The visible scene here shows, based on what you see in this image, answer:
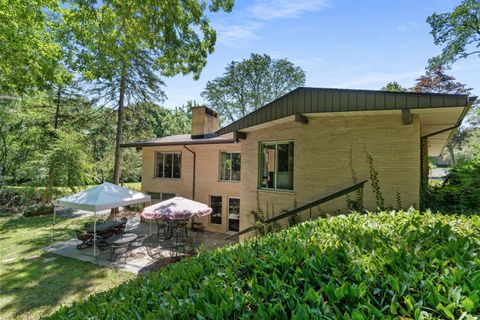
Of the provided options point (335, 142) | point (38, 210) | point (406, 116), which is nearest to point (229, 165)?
point (335, 142)

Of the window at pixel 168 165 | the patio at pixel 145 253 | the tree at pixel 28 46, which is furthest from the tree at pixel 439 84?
the tree at pixel 28 46

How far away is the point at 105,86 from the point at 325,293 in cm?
1960

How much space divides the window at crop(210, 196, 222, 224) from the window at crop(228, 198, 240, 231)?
2.15 ft

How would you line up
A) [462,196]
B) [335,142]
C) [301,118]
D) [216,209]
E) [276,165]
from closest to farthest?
1. [462,196]
2. [335,142]
3. [301,118]
4. [276,165]
5. [216,209]

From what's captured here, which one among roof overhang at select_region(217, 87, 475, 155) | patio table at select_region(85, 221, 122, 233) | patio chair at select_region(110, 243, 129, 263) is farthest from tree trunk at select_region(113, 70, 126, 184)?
roof overhang at select_region(217, 87, 475, 155)

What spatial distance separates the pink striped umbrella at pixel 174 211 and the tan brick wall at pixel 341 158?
9.22 feet

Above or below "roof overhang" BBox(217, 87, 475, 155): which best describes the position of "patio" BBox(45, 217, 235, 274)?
below

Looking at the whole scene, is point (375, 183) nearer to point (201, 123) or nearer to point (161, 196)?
point (201, 123)

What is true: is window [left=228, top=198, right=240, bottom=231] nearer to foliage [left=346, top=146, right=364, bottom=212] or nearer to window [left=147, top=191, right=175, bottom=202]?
window [left=147, top=191, right=175, bottom=202]

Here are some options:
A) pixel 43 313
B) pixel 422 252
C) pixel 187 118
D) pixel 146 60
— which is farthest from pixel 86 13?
pixel 187 118

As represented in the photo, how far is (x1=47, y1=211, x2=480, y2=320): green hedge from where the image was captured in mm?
1498

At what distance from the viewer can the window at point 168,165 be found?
54.6ft

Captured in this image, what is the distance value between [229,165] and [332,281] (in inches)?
525

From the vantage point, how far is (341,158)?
21.2ft
